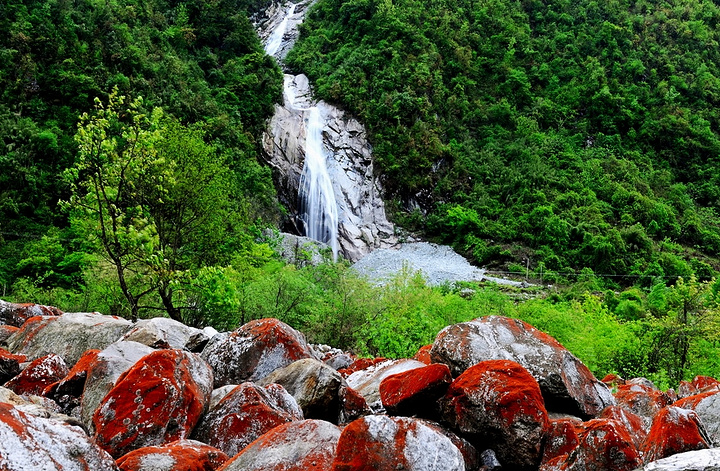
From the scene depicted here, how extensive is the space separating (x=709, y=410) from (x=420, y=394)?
140 inches

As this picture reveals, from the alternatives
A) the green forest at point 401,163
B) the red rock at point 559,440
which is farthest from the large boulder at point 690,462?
the green forest at point 401,163

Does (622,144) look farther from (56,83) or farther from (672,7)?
(56,83)

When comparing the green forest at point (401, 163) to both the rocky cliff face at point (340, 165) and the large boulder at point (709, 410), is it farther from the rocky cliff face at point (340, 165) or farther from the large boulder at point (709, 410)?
the large boulder at point (709, 410)

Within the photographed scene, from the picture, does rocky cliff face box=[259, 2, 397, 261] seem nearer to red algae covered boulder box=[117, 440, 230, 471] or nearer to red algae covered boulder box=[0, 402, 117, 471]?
red algae covered boulder box=[117, 440, 230, 471]

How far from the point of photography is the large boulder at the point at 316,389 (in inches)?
245

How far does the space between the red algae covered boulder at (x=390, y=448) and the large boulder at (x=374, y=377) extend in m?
2.11

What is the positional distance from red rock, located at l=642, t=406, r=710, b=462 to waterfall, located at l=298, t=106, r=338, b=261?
3917 cm

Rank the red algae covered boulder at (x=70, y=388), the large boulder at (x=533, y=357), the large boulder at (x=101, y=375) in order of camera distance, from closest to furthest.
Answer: the large boulder at (x=101, y=375) < the red algae covered boulder at (x=70, y=388) < the large boulder at (x=533, y=357)

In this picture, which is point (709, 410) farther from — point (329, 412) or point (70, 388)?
point (70, 388)

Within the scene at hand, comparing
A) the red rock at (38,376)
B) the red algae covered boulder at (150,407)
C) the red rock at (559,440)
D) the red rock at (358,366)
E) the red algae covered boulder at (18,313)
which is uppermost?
the red algae covered boulder at (150,407)

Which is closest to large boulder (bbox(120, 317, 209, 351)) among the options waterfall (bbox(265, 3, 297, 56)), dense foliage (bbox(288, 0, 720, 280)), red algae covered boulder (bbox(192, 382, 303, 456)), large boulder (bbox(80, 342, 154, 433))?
large boulder (bbox(80, 342, 154, 433))

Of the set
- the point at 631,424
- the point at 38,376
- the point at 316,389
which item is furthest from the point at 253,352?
the point at 631,424

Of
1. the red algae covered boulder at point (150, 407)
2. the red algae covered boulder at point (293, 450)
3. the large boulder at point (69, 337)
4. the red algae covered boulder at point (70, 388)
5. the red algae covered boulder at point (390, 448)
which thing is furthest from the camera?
the large boulder at point (69, 337)

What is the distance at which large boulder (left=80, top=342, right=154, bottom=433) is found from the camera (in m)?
5.87
